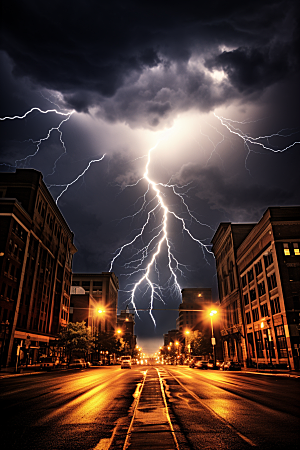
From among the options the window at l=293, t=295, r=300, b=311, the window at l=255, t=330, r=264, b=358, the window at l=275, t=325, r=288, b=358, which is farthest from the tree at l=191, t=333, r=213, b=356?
the window at l=293, t=295, r=300, b=311

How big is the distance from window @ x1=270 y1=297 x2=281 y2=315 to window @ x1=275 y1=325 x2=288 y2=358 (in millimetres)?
2476

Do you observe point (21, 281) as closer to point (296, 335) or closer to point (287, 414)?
point (296, 335)

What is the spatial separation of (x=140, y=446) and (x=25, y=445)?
86.2 inches

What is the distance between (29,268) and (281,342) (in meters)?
42.8

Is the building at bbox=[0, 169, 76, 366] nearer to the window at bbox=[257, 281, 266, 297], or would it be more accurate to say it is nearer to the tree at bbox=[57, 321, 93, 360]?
the tree at bbox=[57, 321, 93, 360]

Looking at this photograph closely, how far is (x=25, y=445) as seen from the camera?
561cm

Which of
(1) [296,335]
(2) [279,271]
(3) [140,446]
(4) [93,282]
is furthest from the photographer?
(4) [93,282]

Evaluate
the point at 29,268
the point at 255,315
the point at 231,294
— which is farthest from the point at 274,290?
the point at 29,268

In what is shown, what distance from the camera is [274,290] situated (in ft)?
155

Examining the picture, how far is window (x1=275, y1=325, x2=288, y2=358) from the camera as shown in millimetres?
43331

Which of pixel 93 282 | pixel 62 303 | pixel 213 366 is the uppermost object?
pixel 93 282

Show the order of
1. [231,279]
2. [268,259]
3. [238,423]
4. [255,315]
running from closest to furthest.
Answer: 1. [238,423]
2. [268,259]
3. [255,315]
4. [231,279]

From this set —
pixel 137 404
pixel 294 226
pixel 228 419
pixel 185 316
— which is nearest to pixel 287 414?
pixel 228 419

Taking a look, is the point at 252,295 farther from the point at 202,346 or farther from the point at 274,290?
the point at 202,346
